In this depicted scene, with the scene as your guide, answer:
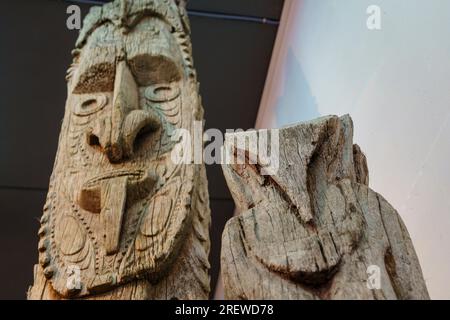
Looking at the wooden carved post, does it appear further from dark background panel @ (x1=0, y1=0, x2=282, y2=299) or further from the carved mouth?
dark background panel @ (x1=0, y1=0, x2=282, y2=299)

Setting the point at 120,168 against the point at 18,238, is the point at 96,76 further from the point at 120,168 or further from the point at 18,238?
the point at 18,238

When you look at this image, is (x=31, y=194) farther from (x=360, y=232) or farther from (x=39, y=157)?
(x=360, y=232)

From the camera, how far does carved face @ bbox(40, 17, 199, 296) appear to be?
1.54 metres

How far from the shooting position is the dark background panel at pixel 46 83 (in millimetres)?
2848

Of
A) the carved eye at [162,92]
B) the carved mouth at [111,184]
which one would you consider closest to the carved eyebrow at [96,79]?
the carved eye at [162,92]

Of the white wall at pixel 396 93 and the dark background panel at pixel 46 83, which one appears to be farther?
the dark background panel at pixel 46 83

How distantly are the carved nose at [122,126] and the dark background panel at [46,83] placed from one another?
1063 millimetres

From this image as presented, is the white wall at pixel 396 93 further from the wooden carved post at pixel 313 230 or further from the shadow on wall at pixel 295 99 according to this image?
the wooden carved post at pixel 313 230

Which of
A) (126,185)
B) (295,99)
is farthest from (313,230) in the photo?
(295,99)

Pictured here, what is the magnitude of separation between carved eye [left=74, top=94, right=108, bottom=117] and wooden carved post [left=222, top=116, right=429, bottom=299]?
83 cm

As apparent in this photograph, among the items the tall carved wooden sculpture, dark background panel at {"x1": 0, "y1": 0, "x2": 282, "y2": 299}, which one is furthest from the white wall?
the tall carved wooden sculpture

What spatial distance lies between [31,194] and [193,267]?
5.80 feet

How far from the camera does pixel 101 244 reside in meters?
1.57
